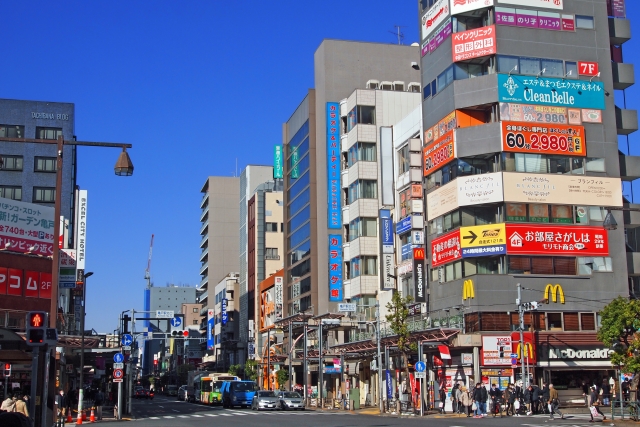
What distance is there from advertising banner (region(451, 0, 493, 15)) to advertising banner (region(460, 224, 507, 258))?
15782 mm

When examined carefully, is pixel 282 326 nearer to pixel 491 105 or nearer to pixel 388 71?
pixel 388 71

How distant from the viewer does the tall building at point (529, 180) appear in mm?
52781

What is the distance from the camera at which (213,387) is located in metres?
74.4

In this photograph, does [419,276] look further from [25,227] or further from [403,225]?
[25,227]

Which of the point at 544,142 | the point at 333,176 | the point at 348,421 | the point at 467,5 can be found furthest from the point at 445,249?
the point at 333,176

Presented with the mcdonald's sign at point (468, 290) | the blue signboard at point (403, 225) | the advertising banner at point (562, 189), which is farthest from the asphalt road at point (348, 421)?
the blue signboard at point (403, 225)

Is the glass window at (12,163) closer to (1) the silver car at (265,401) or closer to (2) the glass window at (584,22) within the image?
(1) the silver car at (265,401)

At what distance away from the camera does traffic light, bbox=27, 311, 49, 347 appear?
19.2 m

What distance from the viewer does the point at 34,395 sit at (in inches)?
722

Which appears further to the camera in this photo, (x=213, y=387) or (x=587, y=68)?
(x=213, y=387)

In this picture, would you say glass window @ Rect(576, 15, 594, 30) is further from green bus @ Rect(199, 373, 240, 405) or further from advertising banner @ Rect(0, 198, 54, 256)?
green bus @ Rect(199, 373, 240, 405)

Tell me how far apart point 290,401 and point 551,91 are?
28.9 meters

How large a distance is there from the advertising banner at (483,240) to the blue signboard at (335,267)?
26418 mm

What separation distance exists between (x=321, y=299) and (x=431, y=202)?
88.7 feet
